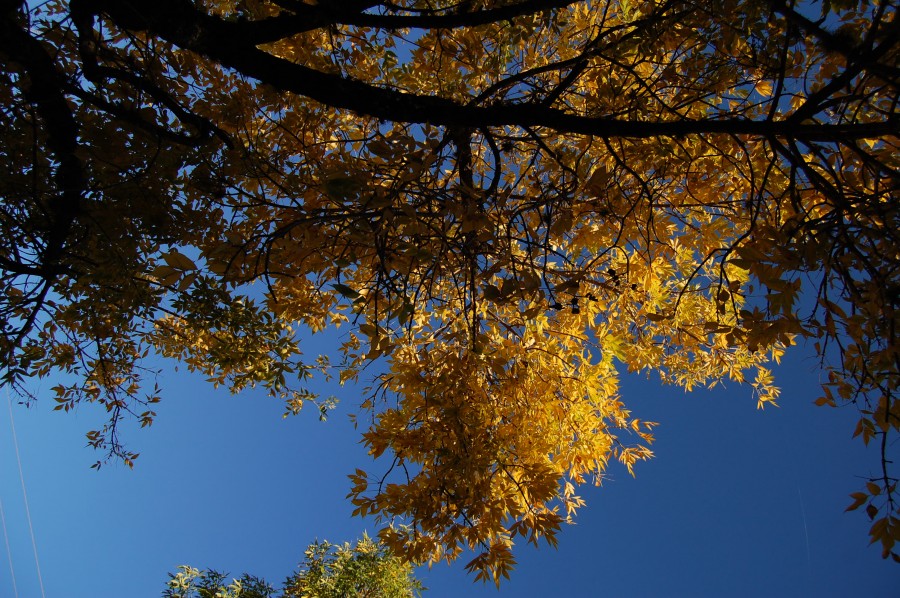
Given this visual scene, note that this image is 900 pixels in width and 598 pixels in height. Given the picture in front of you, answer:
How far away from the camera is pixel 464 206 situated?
2.26m

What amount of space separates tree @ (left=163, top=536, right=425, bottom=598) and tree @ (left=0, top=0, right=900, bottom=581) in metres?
2.14

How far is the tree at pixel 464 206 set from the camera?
1.98 meters

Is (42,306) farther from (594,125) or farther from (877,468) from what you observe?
(877,468)

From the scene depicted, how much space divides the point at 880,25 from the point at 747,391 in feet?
38.0

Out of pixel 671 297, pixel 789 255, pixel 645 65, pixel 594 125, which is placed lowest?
pixel 789 255

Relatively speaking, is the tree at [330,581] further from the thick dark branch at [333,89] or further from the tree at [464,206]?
the thick dark branch at [333,89]

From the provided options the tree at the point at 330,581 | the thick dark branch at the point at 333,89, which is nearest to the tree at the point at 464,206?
the thick dark branch at the point at 333,89

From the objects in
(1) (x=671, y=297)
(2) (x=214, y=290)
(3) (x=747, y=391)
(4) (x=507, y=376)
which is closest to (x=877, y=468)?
(3) (x=747, y=391)

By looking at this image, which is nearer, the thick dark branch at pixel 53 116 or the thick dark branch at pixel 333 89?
the thick dark branch at pixel 333 89

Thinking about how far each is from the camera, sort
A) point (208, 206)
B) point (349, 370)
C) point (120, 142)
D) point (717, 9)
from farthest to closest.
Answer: point (349, 370), point (208, 206), point (120, 142), point (717, 9)

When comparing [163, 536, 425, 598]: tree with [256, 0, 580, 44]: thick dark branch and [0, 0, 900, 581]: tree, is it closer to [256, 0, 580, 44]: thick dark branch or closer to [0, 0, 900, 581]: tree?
[0, 0, 900, 581]: tree

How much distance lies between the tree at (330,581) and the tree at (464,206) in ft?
7.03

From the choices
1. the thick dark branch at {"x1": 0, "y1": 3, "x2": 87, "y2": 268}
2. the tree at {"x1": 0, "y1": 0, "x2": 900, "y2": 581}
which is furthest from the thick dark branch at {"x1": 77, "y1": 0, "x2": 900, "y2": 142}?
the thick dark branch at {"x1": 0, "y1": 3, "x2": 87, "y2": 268}

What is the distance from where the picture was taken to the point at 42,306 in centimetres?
350
